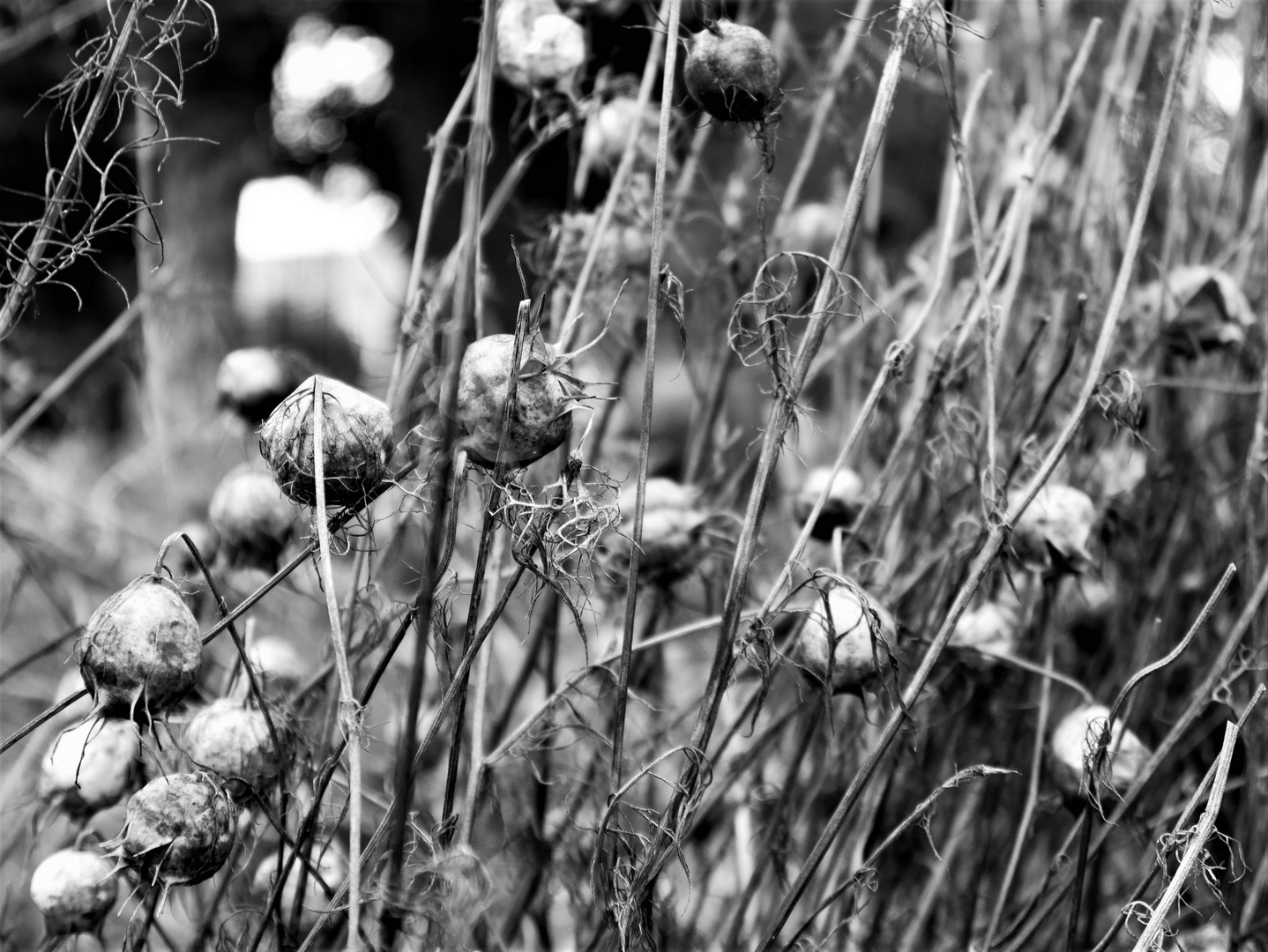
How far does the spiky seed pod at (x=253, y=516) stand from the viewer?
515mm

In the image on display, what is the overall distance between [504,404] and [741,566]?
0.31 feet

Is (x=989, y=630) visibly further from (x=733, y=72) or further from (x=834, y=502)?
(x=733, y=72)

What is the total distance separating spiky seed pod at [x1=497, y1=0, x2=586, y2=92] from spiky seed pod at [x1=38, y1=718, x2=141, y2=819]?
0.34 meters

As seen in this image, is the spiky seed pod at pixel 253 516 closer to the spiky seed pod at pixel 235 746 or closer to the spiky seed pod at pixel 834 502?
the spiky seed pod at pixel 235 746

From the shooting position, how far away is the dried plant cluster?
354 millimetres

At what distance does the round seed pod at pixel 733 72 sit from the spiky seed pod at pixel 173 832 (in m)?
0.29

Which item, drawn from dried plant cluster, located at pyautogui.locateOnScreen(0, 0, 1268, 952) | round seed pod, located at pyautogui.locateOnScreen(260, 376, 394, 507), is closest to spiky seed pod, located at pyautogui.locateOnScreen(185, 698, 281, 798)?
dried plant cluster, located at pyautogui.locateOnScreen(0, 0, 1268, 952)

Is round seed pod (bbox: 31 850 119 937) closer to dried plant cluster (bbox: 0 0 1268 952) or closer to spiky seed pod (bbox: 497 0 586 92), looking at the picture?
dried plant cluster (bbox: 0 0 1268 952)

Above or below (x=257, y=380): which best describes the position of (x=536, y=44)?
above

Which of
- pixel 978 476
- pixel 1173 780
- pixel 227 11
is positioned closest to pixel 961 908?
pixel 1173 780

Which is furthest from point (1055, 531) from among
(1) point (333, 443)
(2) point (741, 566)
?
(1) point (333, 443)

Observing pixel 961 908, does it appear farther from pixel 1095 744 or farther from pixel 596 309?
pixel 596 309

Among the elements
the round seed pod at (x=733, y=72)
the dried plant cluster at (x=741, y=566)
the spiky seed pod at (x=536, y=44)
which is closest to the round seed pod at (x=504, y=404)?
the dried plant cluster at (x=741, y=566)

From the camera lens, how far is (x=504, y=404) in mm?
341
